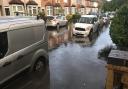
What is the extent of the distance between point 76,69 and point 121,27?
4.13 meters

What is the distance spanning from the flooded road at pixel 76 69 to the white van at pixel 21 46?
101 cm

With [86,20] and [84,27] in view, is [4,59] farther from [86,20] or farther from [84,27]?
[86,20]

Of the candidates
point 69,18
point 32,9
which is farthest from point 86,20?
point 69,18

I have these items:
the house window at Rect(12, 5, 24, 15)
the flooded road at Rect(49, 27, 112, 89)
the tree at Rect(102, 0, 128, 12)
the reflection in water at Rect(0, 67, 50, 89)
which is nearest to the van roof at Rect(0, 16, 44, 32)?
the reflection in water at Rect(0, 67, 50, 89)

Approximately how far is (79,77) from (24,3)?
76.1ft

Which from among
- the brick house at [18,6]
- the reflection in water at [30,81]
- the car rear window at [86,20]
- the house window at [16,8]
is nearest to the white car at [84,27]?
the car rear window at [86,20]

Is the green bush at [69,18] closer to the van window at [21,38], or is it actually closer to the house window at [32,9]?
the house window at [32,9]

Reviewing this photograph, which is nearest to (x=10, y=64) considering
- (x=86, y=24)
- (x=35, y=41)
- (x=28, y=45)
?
(x=28, y=45)

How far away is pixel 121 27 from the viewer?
440 inches

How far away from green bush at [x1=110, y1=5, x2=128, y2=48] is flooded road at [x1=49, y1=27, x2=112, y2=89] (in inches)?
60.3

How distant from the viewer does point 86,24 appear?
62.1 ft

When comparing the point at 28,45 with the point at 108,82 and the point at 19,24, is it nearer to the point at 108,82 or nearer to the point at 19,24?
the point at 19,24

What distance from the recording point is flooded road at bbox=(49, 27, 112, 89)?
23.4 ft

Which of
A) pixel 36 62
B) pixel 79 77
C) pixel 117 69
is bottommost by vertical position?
pixel 79 77
